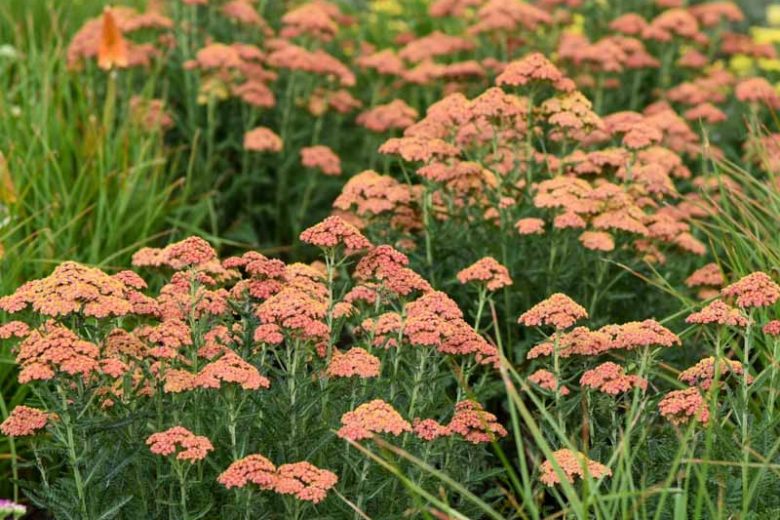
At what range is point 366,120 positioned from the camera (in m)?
6.91

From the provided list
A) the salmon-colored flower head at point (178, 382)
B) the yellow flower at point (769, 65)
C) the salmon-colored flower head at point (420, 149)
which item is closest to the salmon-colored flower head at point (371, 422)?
the salmon-colored flower head at point (178, 382)

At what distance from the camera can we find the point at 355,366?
12.5ft

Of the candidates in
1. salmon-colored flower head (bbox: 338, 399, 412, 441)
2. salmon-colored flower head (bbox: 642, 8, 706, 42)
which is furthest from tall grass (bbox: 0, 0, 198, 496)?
salmon-colored flower head (bbox: 642, 8, 706, 42)

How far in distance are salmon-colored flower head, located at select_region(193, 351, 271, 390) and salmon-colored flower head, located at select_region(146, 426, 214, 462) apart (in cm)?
14

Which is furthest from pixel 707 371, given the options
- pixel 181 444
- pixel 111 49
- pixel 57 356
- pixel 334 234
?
pixel 111 49

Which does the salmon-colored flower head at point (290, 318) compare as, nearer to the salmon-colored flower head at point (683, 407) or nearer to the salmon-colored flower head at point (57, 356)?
the salmon-colored flower head at point (57, 356)

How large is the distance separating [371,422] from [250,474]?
0.35 meters

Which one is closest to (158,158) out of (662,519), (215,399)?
(215,399)

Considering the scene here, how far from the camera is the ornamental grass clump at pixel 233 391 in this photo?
A: 3.62 m

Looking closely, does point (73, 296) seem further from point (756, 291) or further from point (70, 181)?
point (70, 181)

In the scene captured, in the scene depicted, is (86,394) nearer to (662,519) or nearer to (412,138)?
(662,519)

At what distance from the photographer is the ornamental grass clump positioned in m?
3.62

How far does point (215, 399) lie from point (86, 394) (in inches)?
17.6

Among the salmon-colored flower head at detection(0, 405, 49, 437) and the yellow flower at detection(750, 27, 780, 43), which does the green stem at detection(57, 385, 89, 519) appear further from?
the yellow flower at detection(750, 27, 780, 43)
